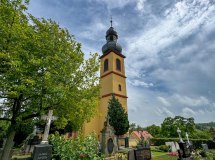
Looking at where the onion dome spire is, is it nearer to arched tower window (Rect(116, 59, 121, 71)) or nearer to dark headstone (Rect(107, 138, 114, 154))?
arched tower window (Rect(116, 59, 121, 71))

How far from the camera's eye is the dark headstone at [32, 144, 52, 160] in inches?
247

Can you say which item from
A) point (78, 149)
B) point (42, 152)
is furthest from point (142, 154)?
point (42, 152)

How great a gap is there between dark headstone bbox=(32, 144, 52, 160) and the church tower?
1874cm

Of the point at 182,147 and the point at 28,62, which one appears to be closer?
the point at 28,62

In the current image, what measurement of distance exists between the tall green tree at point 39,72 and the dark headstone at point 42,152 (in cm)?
292

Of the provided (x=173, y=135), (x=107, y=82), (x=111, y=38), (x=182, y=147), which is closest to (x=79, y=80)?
(x=182, y=147)

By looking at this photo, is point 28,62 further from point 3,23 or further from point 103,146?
point 103,146

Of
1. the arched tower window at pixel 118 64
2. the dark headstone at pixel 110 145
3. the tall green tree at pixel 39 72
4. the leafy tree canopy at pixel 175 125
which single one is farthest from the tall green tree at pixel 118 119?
the leafy tree canopy at pixel 175 125

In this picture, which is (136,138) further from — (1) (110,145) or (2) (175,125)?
(1) (110,145)

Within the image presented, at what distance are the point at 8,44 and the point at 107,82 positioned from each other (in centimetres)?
2139

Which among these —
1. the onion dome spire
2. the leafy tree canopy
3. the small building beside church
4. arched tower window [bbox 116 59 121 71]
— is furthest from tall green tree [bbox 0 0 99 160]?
the leafy tree canopy

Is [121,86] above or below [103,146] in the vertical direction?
above

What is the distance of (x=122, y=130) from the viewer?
22.2 meters

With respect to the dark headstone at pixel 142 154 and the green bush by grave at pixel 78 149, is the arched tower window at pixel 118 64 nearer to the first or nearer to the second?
the dark headstone at pixel 142 154
